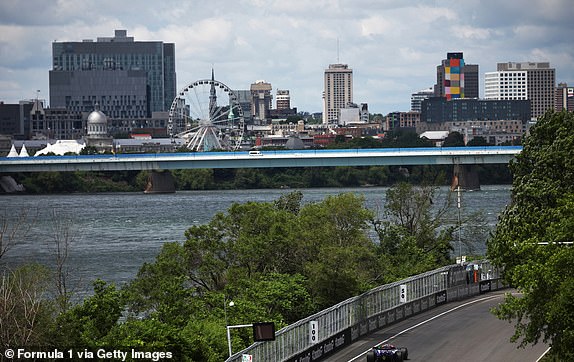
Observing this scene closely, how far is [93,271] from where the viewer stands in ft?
261

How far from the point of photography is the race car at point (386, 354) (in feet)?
149

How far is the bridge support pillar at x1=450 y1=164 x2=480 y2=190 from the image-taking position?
17575cm

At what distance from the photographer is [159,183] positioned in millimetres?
186625

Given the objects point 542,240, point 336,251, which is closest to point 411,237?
point 336,251

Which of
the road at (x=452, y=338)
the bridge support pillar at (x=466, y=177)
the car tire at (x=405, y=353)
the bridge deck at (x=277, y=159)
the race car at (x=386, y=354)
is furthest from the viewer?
the bridge support pillar at (x=466, y=177)

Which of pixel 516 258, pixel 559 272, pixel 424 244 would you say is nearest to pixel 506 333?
pixel 516 258

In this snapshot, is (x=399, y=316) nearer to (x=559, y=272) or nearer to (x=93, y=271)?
(x=559, y=272)

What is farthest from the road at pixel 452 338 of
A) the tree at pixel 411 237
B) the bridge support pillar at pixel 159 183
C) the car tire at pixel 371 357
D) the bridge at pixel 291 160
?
the bridge support pillar at pixel 159 183

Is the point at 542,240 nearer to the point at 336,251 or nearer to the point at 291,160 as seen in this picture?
the point at 336,251

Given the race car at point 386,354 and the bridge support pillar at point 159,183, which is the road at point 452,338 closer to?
the race car at point 386,354

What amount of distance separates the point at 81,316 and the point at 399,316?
16.7m

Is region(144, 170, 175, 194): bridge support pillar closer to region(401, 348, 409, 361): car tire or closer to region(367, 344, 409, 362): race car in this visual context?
region(401, 348, 409, 361): car tire

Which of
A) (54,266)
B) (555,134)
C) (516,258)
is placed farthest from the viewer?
(54,266)

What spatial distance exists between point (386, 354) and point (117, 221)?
276 feet
